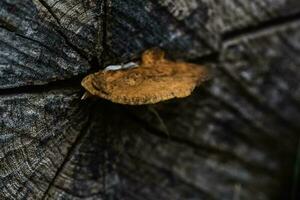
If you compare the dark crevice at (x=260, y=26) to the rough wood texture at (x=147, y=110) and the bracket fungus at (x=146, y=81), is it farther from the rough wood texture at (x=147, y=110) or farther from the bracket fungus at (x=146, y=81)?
the bracket fungus at (x=146, y=81)

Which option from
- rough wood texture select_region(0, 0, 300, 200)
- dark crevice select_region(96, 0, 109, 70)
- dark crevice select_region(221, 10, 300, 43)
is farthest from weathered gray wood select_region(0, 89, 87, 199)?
dark crevice select_region(221, 10, 300, 43)

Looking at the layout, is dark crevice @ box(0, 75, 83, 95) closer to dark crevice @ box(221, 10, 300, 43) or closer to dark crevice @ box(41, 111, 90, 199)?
dark crevice @ box(41, 111, 90, 199)

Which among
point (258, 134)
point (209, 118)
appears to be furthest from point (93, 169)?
point (258, 134)

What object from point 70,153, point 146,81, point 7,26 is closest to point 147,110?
point 146,81

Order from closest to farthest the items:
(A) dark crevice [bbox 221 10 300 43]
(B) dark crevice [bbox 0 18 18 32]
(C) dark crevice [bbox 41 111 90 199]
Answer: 1. (B) dark crevice [bbox 0 18 18 32]
2. (C) dark crevice [bbox 41 111 90 199]
3. (A) dark crevice [bbox 221 10 300 43]

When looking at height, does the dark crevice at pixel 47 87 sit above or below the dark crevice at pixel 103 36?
below

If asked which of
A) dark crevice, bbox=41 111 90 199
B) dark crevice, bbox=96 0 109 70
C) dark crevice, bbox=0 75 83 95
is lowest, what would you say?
dark crevice, bbox=41 111 90 199

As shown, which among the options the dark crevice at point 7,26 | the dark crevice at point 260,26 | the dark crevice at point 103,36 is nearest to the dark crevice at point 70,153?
the dark crevice at point 103,36

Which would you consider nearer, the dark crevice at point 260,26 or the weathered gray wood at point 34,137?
the weathered gray wood at point 34,137
